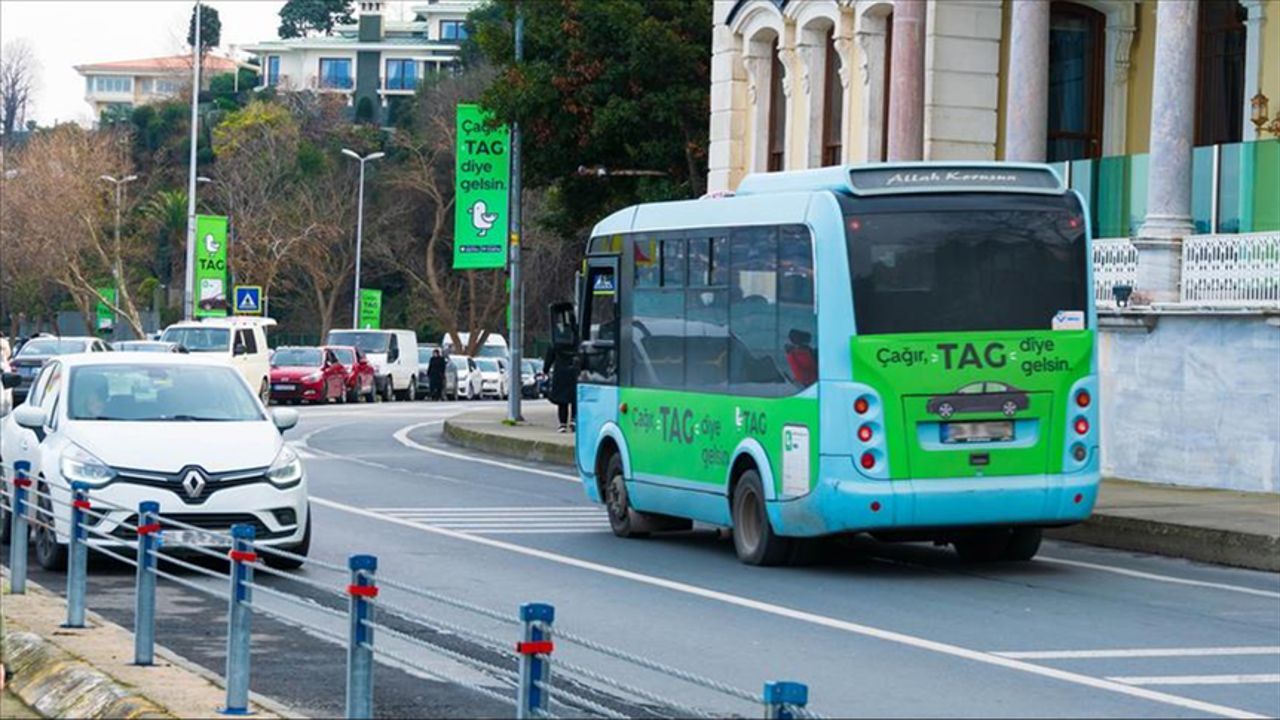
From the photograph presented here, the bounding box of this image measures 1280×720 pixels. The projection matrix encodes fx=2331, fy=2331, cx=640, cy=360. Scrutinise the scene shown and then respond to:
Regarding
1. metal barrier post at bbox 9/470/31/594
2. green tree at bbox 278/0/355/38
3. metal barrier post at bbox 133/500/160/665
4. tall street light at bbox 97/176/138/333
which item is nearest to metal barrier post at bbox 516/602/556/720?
metal barrier post at bbox 133/500/160/665

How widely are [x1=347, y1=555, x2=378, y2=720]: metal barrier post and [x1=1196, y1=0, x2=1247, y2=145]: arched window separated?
77.7 ft

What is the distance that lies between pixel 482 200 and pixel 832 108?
284 inches

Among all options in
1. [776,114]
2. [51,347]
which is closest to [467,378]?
[51,347]

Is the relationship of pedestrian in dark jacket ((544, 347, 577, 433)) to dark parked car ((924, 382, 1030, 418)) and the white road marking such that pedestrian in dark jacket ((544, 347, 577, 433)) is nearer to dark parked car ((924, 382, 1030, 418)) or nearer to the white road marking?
the white road marking

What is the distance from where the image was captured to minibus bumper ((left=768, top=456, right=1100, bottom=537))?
1700 cm

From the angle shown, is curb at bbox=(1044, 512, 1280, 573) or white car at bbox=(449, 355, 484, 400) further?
white car at bbox=(449, 355, 484, 400)

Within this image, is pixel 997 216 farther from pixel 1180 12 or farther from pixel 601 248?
pixel 1180 12

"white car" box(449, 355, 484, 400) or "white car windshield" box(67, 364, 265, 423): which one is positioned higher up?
"white car windshield" box(67, 364, 265, 423)

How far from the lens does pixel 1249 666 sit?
12.8 metres

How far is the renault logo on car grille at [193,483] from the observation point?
16.7 metres

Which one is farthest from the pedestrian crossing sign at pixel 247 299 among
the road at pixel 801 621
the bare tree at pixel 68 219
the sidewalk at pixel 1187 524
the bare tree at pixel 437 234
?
the road at pixel 801 621

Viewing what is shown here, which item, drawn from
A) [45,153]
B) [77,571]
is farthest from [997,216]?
[45,153]

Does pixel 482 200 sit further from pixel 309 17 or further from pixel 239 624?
pixel 309 17

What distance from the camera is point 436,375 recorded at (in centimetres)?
7025
